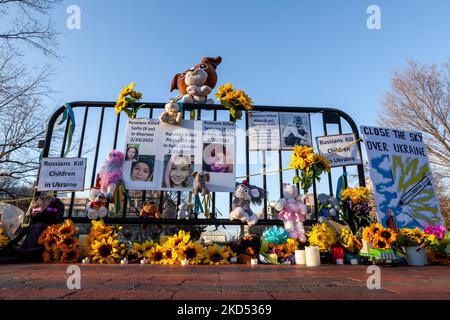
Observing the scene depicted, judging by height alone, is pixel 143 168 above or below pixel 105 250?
above

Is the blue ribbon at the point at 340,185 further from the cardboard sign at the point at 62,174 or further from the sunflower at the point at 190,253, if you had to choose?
the cardboard sign at the point at 62,174

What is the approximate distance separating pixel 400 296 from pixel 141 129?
2756mm

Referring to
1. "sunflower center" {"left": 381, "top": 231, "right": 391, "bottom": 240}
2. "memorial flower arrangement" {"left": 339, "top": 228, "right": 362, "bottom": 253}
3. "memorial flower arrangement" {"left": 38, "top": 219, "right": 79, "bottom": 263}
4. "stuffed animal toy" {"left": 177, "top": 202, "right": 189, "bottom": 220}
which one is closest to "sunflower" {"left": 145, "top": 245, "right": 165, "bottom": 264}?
"stuffed animal toy" {"left": 177, "top": 202, "right": 189, "bottom": 220}

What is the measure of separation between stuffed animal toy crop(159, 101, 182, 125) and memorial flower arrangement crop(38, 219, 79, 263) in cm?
144

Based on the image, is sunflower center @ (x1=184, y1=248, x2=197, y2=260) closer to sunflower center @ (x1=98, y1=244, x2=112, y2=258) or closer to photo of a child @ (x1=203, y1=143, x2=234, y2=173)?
sunflower center @ (x1=98, y1=244, x2=112, y2=258)

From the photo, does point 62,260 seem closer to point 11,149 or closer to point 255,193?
point 255,193

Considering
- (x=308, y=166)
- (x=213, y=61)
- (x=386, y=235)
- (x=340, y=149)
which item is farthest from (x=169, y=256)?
(x=213, y=61)

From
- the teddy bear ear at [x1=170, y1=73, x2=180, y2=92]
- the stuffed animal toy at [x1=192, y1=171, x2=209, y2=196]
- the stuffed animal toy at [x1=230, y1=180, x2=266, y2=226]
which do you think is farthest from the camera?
the teddy bear ear at [x1=170, y1=73, x2=180, y2=92]

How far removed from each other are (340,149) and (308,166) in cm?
65

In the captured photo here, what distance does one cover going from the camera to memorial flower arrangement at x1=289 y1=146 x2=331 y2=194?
2562 mm

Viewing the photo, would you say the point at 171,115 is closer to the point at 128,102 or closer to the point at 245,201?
the point at 128,102

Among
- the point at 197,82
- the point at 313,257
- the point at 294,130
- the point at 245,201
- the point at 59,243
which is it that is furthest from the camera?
the point at 197,82

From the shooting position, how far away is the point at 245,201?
9.05 ft

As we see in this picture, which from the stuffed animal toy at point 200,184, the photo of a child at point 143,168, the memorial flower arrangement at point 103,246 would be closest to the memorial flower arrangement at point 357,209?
the stuffed animal toy at point 200,184
